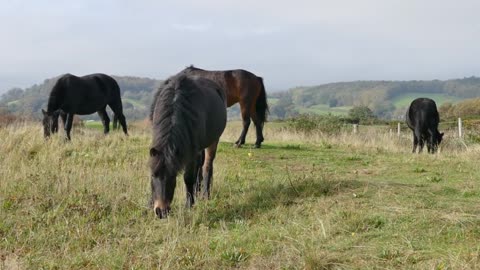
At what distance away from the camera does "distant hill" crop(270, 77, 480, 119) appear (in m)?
95.0

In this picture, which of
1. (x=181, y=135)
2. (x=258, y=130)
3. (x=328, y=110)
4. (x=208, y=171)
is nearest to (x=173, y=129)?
(x=181, y=135)

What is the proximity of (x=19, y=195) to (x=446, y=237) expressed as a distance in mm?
5413

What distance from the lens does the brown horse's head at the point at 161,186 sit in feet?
18.0

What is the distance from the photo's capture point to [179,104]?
6.11 m

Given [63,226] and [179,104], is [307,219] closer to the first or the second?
[179,104]

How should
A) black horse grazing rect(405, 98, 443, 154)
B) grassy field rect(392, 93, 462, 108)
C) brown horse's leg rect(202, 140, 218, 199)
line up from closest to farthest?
brown horse's leg rect(202, 140, 218, 199) < black horse grazing rect(405, 98, 443, 154) < grassy field rect(392, 93, 462, 108)

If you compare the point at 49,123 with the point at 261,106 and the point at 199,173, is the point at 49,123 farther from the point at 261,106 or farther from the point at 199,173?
the point at 199,173

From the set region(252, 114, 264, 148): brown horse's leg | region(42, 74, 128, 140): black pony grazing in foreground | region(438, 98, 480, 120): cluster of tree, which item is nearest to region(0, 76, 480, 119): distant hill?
region(438, 98, 480, 120): cluster of tree

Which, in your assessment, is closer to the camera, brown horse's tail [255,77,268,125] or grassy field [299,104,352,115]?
brown horse's tail [255,77,268,125]

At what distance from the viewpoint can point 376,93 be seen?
100875mm

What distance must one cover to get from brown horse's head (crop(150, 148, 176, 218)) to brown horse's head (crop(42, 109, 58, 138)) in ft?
24.6

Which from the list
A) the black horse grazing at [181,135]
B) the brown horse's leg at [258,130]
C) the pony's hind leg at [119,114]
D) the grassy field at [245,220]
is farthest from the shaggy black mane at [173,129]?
the pony's hind leg at [119,114]

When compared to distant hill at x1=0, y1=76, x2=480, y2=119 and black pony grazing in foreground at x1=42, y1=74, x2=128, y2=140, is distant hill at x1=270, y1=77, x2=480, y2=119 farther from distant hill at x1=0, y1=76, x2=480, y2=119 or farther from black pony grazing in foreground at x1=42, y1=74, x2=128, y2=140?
black pony grazing in foreground at x1=42, y1=74, x2=128, y2=140

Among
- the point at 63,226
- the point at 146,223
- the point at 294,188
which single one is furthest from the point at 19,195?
the point at 294,188
